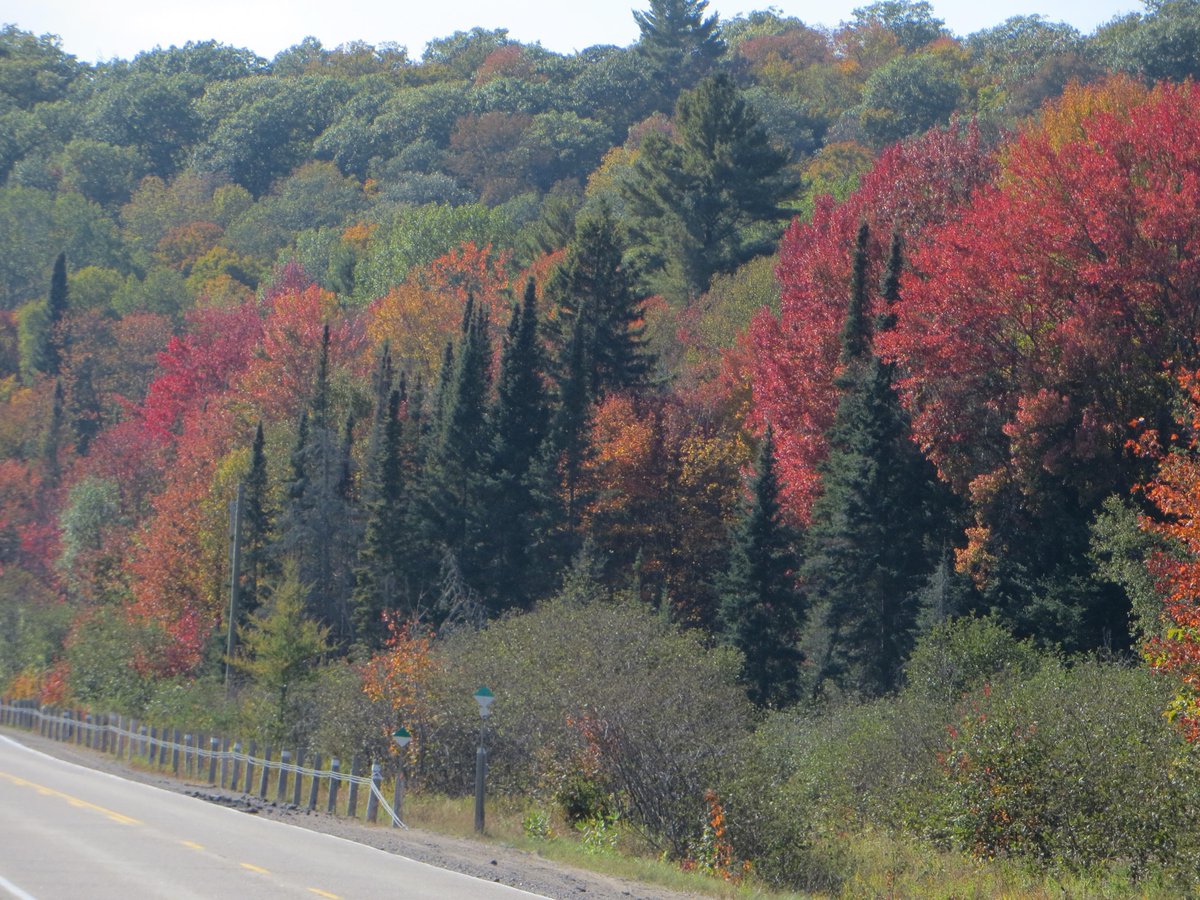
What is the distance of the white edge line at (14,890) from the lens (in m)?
14.1

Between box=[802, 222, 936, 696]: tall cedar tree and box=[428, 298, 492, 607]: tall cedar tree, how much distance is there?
13678 mm

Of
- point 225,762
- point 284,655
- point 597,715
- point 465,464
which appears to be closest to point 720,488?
point 465,464

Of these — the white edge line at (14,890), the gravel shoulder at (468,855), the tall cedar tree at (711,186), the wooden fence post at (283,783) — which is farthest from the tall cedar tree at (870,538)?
the white edge line at (14,890)

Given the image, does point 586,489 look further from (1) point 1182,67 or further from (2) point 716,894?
(1) point 1182,67

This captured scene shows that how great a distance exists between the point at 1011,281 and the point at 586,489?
19.9 metres

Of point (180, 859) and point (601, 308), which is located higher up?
point (601, 308)

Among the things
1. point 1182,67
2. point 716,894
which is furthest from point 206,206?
point 716,894

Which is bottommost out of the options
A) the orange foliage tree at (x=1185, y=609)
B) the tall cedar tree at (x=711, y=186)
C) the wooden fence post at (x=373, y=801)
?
the wooden fence post at (x=373, y=801)

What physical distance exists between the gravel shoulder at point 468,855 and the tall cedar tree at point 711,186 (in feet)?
137

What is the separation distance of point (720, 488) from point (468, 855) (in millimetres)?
34300

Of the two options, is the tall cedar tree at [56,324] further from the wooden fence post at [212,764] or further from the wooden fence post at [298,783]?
the wooden fence post at [298,783]

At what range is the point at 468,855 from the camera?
19828 millimetres

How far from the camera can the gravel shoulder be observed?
17027mm

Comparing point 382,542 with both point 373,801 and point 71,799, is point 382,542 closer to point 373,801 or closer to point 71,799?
point 71,799
